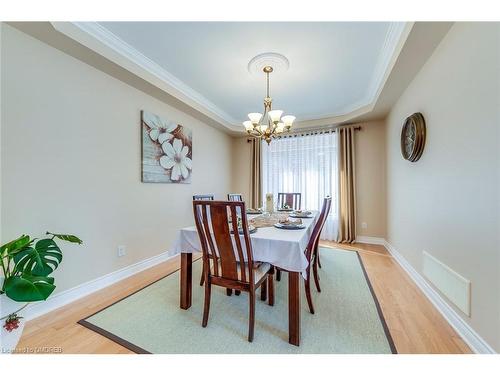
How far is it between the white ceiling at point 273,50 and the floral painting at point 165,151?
2.09ft

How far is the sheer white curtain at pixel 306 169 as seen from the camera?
13.6 ft

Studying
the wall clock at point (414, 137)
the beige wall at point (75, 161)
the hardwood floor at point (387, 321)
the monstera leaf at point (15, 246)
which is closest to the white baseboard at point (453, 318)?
the hardwood floor at point (387, 321)

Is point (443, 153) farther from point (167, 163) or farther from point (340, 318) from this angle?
point (167, 163)

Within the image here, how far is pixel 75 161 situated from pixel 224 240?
171 centimetres

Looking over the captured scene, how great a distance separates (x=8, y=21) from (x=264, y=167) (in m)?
3.90

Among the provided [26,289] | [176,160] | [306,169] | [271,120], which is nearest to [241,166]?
[306,169]

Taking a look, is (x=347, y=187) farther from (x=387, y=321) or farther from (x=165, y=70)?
(x=165, y=70)

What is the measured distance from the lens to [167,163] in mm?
3018

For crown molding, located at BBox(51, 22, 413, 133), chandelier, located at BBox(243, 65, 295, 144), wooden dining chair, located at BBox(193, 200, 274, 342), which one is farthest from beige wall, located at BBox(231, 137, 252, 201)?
wooden dining chair, located at BBox(193, 200, 274, 342)

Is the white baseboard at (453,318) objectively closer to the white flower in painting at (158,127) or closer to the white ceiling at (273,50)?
the white ceiling at (273,50)

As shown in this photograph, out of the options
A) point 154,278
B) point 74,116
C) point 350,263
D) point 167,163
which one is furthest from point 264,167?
point 74,116

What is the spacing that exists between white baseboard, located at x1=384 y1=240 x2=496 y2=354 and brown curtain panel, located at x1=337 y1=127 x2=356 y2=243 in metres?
1.45

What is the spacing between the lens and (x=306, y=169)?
14.2ft
